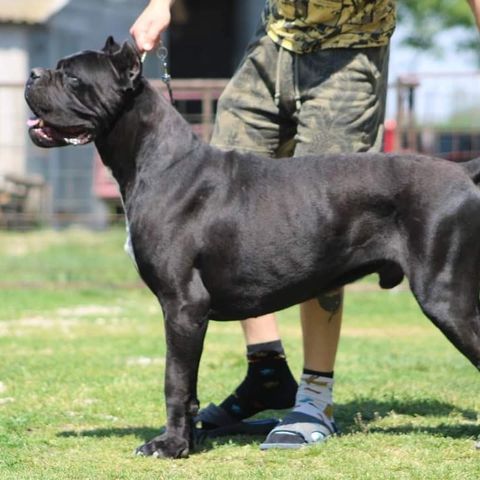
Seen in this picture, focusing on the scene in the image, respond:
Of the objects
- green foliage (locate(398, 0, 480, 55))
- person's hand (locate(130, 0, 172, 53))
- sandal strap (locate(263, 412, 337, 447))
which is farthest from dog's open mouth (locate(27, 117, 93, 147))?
green foliage (locate(398, 0, 480, 55))

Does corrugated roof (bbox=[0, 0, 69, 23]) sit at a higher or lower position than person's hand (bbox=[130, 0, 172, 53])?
lower

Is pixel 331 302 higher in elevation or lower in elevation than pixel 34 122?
lower

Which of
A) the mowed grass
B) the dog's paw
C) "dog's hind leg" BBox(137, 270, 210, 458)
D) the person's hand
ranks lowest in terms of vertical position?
the mowed grass

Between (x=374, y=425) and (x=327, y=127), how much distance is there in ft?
4.57

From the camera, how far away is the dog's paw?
444 cm

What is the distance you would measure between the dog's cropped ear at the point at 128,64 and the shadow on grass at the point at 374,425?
157 cm

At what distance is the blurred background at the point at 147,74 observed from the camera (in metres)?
11.3

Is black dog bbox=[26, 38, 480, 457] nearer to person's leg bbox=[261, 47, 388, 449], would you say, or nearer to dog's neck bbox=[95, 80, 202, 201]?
dog's neck bbox=[95, 80, 202, 201]

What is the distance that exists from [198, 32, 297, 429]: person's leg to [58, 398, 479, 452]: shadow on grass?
0.22 m

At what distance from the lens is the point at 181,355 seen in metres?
4.42

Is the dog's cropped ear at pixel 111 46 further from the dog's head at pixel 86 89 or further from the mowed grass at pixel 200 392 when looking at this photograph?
the mowed grass at pixel 200 392

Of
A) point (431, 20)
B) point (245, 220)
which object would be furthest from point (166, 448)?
point (431, 20)

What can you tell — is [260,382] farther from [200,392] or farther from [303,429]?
[200,392]

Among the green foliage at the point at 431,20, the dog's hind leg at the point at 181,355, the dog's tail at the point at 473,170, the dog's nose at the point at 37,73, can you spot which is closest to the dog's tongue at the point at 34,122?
the dog's nose at the point at 37,73
